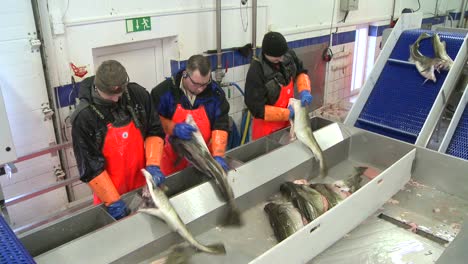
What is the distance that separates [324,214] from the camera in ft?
7.45

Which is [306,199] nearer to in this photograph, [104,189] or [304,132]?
[304,132]

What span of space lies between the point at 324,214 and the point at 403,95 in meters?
1.96

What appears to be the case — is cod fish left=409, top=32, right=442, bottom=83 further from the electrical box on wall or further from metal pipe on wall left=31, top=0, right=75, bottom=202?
metal pipe on wall left=31, top=0, right=75, bottom=202

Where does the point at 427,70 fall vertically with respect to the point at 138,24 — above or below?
below

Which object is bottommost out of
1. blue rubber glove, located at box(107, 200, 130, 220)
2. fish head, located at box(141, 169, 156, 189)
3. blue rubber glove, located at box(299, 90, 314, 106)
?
blue rubber glove, located at box(107, 200, 130, 220)

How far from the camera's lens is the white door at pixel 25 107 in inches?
122

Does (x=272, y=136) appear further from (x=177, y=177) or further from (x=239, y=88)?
(x=239, y=88)

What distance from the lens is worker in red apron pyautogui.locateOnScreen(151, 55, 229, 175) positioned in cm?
302

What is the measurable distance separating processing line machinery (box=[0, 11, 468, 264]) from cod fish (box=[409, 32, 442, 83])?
15cm

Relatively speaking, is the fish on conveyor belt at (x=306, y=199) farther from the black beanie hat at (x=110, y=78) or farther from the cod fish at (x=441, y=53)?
the cod fish at (x=441, y=53)

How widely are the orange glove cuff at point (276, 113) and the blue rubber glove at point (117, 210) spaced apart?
1598mm

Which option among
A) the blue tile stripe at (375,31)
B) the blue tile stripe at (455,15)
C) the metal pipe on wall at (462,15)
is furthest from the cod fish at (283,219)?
the metal pipe on wall at (462,15)

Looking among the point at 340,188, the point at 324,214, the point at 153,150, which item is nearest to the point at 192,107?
the point at 153,150

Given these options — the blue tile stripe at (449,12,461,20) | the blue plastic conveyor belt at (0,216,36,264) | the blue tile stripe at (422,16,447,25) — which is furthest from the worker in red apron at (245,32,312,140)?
the blue tile stripe at (449,12,461,20)
